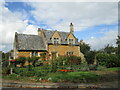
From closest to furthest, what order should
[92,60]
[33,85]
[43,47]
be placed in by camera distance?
[33,85]
[92,60]
[43,47]

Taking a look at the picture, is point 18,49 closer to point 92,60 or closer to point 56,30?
point 56,30

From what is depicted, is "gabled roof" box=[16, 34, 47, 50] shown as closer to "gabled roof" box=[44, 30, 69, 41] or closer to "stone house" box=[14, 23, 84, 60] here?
"stone house" box=[14, 23, 84, 60]

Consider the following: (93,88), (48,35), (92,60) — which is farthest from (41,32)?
(93,88)

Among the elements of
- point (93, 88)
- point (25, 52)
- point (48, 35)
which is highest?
point (48, 35)

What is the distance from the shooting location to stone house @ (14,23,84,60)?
2551 cm

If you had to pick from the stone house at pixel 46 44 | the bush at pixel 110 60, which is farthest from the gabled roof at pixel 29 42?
the bush at pixel 110 60

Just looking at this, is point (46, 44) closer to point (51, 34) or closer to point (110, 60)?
point (51, 34)

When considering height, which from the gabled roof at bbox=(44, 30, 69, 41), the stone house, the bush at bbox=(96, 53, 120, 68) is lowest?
the bush at bbox=(96, 53, 120, 68)

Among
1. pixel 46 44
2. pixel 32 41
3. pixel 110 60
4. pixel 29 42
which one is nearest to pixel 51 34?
pixel 46 44

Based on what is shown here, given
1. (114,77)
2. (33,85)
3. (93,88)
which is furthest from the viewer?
(114,77)

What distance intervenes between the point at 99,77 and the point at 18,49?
18.5m

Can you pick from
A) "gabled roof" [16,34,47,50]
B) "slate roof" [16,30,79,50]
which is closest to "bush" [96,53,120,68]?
"slate roof" [16,30,79,50]

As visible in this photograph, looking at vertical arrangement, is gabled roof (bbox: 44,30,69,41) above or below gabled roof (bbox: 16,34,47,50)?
above

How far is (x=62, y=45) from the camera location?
1159 inches
